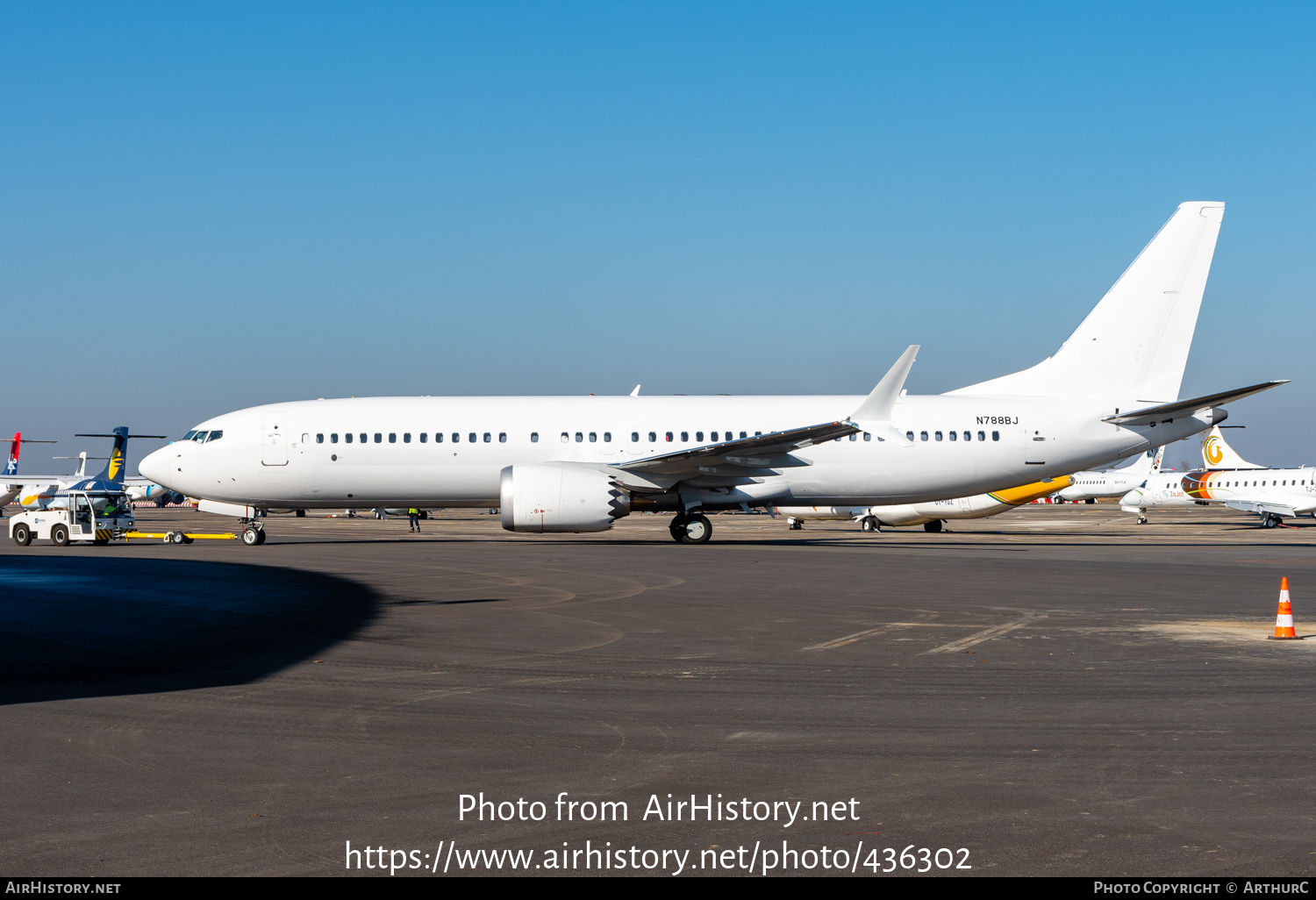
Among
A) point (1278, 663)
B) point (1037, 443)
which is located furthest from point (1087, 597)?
point (1037, 443)

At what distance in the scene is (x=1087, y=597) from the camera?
53.6ft

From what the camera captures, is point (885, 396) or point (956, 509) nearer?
point (885, 396)

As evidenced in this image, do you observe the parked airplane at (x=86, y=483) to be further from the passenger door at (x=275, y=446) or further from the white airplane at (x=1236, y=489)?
the white airplane at (x=1236, y=489)

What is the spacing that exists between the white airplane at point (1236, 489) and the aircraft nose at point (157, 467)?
50.7 meters

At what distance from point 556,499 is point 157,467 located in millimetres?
12570

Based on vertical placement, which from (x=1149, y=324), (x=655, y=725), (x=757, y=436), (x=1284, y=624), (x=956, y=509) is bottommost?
(x=655, y=725)

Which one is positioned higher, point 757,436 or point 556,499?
point 757,436

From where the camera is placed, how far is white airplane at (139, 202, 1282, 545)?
31312mm

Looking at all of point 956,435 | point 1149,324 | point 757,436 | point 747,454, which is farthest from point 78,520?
point 1149,324

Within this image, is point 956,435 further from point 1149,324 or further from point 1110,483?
point 1110,483

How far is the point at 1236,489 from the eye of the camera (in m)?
60.5

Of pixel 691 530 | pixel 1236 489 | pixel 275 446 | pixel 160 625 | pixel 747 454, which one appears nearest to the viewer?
pixel 160 625

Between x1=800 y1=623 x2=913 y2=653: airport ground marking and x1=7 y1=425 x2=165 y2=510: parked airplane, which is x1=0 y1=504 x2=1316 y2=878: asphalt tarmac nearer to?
x1=800 y1=623 x2=913 y2=653: airport ground marking
